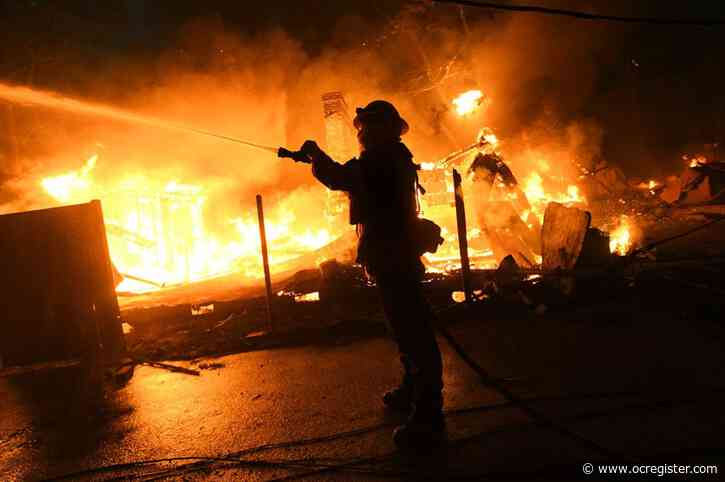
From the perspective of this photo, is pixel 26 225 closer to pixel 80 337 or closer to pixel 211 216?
pixel 80 337

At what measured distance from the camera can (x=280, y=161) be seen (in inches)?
826

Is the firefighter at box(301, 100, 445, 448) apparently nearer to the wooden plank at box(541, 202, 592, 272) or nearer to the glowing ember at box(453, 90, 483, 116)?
the wooden plank at box(541, 202, 592, 272)

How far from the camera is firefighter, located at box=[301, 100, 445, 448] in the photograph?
2590 mm

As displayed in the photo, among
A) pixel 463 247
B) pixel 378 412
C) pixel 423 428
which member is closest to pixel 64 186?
pixel 463 247

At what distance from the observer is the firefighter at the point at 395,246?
102 inches

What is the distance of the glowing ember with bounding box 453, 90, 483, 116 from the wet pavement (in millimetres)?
20099

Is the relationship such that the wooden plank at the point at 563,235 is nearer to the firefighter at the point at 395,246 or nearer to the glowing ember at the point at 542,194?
the firefighter at the point at 395,246

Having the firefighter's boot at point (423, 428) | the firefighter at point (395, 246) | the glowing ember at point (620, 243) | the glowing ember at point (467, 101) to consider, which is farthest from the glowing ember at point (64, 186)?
the glowing ember at point (467, 101)

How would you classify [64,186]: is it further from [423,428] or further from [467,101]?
[467,101]

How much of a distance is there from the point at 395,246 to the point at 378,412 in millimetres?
1276

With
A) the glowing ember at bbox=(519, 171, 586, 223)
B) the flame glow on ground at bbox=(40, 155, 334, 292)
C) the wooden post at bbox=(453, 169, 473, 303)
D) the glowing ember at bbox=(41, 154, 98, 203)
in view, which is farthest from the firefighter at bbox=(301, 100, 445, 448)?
the glowing ember at bbox=(41, 154, 98, 203)

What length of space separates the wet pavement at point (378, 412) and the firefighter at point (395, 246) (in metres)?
0.44

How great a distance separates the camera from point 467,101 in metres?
22.5

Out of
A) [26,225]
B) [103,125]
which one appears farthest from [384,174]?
[103,125]
